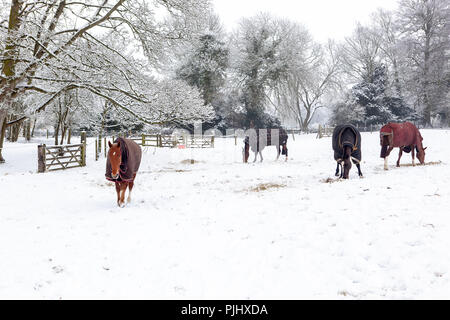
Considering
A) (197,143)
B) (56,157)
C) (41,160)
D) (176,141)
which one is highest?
(176,141)

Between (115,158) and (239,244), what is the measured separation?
407 centimetres

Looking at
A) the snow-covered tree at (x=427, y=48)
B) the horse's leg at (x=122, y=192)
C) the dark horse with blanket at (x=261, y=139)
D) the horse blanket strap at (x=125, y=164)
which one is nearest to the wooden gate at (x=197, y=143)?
the dark horse with blanket at (x=261, y=139)

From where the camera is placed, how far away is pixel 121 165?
23.7ft

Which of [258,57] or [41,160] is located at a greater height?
[258,57]

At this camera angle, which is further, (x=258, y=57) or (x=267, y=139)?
(x=258, y=57)

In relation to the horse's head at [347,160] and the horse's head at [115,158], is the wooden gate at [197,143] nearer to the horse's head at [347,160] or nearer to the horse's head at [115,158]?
the horse's head at [347,160]

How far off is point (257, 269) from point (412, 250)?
2146 millimetres

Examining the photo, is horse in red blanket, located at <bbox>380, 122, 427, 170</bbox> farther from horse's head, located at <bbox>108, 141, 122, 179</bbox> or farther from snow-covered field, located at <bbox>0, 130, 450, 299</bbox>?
horse's head, located at <bbox>108, 141, 122, 179</bbox>

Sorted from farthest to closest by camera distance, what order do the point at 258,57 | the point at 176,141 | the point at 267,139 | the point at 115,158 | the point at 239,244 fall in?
the point at 258,57, the point at 176,141, the point at 267,139, the point at 115,158, the point at 239,244

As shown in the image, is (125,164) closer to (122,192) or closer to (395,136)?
(122,192)

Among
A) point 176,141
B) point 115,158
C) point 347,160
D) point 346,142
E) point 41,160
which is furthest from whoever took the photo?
point 176,141

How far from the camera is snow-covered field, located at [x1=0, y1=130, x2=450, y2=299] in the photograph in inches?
127

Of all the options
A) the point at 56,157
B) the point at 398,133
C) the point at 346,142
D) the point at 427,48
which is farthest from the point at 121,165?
the point at 427,48
